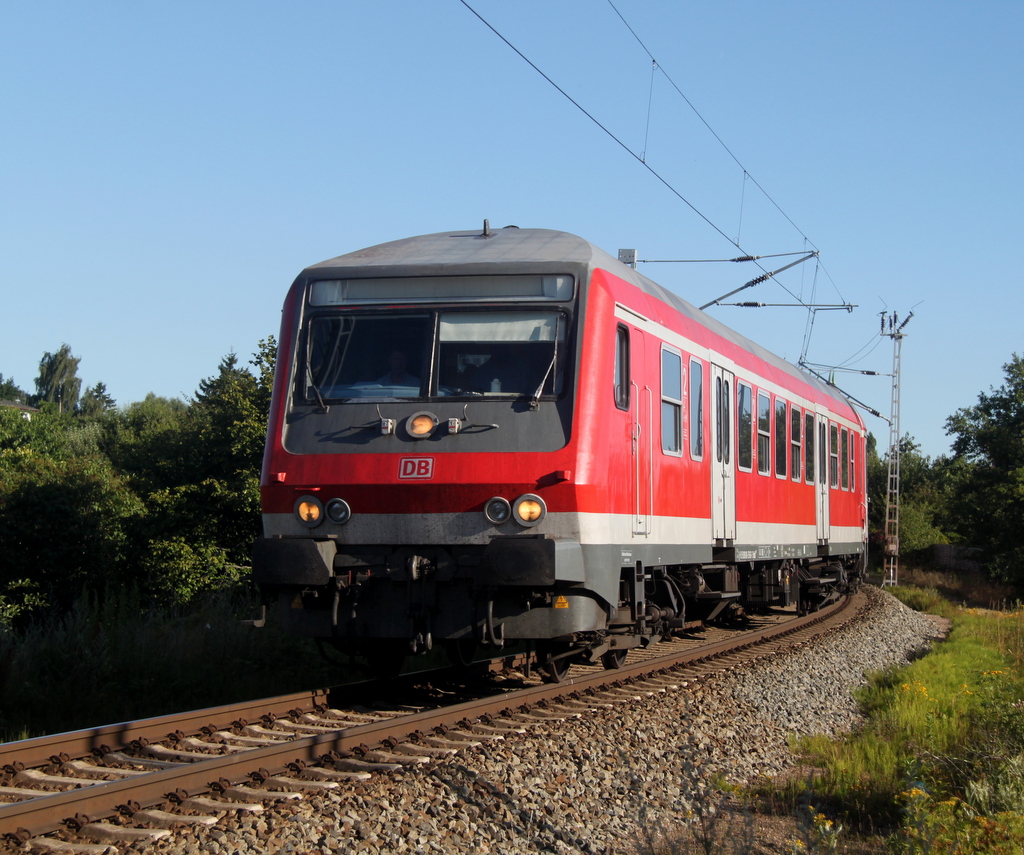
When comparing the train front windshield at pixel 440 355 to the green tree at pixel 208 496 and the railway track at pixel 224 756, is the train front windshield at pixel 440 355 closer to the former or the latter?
the railway track at pixel 224 756

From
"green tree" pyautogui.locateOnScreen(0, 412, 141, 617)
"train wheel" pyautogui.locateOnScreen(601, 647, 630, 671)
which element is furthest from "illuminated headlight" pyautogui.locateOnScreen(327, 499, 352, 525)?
"green tree" pyautogui.locateOnScreen(0, 412, 141, 617)

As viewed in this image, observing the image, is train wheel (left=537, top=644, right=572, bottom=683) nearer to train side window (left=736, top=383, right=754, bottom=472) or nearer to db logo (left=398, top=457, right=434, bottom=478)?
db logo (left=398, top=457, right=434, bottom=478)

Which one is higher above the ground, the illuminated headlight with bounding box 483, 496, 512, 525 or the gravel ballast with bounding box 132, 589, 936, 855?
the illuminated headlight with bounding box 483, 496, 512, 525

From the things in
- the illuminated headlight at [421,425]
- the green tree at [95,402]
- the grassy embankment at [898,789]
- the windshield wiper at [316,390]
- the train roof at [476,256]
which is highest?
the green tree at [95,402]

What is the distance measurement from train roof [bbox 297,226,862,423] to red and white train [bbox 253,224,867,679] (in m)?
0.02

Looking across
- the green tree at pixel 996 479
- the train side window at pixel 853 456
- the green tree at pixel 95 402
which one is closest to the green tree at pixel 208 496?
the train side window at pixel 853 456

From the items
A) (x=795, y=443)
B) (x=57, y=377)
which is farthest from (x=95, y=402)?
(x=795, y=443)

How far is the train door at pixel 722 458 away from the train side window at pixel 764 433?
1.25m

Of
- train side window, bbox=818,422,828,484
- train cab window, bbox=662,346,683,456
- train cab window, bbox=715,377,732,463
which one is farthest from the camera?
train side window, bbox=818,422,828,484

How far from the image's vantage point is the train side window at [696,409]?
1015cm

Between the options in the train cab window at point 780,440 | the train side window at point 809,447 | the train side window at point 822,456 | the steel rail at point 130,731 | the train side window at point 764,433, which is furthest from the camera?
the train side window at point 822,456

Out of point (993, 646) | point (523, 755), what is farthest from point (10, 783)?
point (993, 646)

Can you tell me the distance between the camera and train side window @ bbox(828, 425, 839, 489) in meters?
17.1

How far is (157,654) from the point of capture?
9.81 metres
